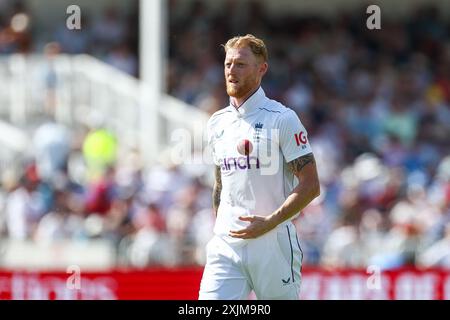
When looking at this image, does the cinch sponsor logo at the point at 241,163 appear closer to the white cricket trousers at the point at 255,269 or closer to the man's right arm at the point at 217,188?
the man's right arm at the point at 217,188

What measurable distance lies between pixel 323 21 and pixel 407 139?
412 cm

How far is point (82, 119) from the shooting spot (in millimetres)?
19359

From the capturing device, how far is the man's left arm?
7.92 meters

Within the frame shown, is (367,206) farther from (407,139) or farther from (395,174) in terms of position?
(407,139)

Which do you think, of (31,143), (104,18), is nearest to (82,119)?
(31,143)

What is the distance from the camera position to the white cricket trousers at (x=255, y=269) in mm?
8086

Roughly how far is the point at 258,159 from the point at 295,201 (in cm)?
39

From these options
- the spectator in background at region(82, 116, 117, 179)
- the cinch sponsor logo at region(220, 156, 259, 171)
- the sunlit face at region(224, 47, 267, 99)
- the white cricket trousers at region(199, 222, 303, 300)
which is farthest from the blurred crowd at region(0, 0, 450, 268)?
the sunlit face at region(224, 47, 267, 99)

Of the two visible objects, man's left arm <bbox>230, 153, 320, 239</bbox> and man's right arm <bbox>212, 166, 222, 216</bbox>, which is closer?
man's left arm <bbox>230, 153, 320, 239</bbox>

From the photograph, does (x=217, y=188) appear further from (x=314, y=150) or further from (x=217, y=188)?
(x=314, y=150)

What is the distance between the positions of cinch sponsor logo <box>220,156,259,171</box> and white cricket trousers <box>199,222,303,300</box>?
446mm

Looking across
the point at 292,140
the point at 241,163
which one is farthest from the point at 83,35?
A: the point at 292,140

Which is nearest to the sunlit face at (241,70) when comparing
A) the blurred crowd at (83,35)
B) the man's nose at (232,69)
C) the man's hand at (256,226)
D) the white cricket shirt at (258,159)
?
the man's nose at (232,69)

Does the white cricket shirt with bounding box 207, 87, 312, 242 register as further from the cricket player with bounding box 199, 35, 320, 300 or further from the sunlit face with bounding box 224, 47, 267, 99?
the sunlit face with bounding box 224, 47, 267, 99
